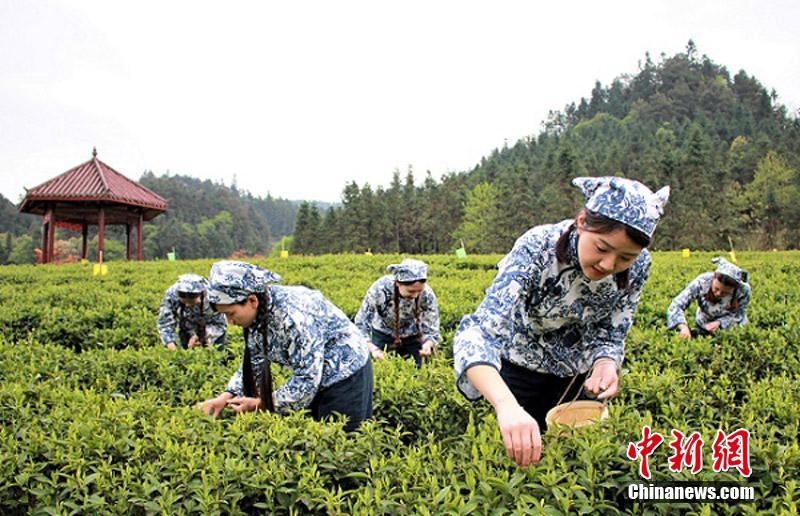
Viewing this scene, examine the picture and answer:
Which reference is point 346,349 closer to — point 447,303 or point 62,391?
point 62,391

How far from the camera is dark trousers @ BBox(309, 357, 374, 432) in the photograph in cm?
273

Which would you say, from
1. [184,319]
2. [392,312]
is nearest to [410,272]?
[392,312]

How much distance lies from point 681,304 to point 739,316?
1.58 feet

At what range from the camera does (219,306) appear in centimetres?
261

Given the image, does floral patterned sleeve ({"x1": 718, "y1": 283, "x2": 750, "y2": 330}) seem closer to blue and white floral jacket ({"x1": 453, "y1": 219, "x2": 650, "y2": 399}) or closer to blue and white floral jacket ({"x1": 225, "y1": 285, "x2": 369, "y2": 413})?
blue and white floral jacket ({"x1": 453, "y1": 219, "x2": 650, "y2": 399})

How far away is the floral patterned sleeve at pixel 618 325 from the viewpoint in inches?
85.3

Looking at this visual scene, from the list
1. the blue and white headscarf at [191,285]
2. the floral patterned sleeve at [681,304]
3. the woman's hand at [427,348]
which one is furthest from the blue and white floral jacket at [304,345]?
the floral patterned sleeve at [681,304]

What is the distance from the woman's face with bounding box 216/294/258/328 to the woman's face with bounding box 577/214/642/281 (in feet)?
4.91

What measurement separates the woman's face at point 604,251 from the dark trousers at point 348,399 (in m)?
1.32

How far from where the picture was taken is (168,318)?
537cm

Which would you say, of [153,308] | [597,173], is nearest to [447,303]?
[153,308]

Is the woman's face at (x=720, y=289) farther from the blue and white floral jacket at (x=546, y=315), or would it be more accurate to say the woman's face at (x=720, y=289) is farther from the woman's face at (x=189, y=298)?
the woman's face at (x=189, y=298)

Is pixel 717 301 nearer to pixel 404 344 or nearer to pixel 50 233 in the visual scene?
pixel 404 344

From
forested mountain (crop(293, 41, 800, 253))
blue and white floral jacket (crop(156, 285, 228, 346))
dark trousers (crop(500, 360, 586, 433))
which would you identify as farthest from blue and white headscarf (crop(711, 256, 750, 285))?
forested mountain (crop(293, 41, 800, 253))
